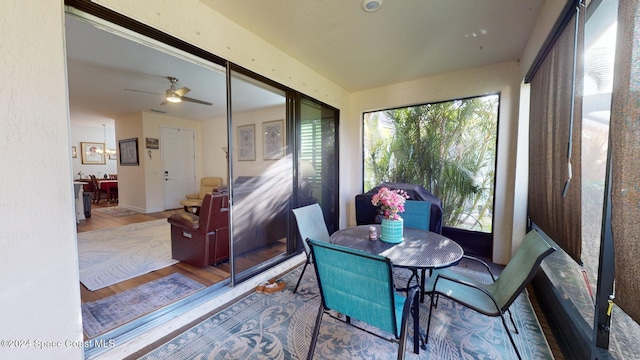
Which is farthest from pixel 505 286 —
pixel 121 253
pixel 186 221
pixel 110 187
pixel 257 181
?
pixel 110 187

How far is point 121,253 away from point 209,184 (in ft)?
10.7

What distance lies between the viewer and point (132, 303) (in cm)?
221

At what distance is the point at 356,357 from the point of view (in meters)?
1.63

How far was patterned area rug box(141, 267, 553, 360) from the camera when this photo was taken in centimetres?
165

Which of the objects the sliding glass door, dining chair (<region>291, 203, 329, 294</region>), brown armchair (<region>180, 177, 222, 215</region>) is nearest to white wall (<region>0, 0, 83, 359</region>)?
the sliding glass door

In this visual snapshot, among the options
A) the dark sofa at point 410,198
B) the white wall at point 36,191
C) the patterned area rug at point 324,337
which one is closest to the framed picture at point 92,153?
the white wall at point 36,191

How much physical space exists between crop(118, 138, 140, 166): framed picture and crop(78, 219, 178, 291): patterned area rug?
229cm

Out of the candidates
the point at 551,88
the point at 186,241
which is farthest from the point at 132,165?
the point at 551,88

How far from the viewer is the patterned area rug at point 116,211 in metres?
5.97

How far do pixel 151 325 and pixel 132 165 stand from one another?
609cm

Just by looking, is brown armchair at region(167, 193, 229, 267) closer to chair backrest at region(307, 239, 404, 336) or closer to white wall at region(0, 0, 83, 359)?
white wall at region(0, 0, 83, 359)

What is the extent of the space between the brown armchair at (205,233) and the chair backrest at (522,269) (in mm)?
2784

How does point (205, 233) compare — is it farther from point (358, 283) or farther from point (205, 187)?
point (205, 187)

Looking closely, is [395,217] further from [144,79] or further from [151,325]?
[144,79]
